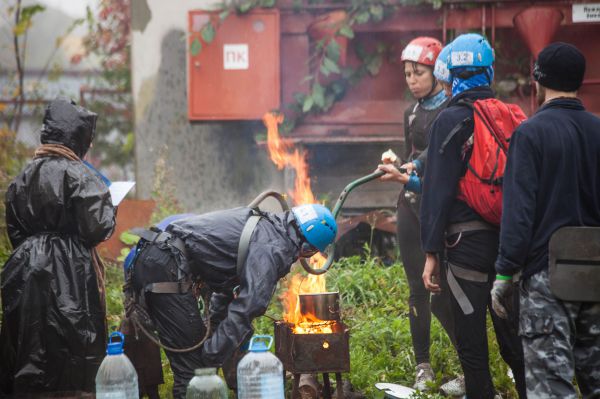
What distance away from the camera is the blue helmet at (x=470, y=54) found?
555 cm

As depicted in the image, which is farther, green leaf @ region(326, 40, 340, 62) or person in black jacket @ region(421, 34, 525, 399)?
green leaf @ region(326, 40, 340, 62)

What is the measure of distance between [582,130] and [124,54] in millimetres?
A: 10759

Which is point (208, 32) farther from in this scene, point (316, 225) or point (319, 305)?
point (316, 225)

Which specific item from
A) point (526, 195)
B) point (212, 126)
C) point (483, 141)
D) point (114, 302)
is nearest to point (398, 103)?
point (212, 126)

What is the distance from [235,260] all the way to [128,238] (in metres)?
4.88

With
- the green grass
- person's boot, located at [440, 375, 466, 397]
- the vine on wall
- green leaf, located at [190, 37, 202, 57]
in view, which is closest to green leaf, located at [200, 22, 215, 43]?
the vine on wall

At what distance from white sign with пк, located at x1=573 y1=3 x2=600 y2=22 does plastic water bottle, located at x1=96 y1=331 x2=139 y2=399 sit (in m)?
7.33

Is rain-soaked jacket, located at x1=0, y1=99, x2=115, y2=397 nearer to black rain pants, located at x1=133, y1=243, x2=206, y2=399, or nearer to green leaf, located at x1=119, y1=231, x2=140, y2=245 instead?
black rain pants, located at x1=133, y1=243, x2=206, y2=399

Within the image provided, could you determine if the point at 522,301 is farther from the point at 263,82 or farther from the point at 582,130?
the point at 263,82

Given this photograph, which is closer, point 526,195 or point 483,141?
point 526,195

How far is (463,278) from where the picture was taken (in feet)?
17.6

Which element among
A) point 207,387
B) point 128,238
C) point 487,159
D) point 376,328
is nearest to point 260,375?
point 207,387

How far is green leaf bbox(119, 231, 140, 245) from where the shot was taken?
1037cm

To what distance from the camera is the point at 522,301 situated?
4.73 metres
